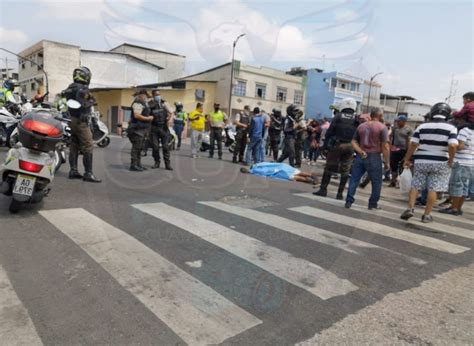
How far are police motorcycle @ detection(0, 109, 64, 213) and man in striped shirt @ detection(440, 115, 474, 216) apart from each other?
6.56 meters

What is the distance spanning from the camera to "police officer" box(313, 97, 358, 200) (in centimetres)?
736

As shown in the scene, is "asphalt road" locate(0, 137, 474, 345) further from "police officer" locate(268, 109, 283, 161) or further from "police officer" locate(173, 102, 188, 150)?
"police officer" locate(173, 102, 188, 150)

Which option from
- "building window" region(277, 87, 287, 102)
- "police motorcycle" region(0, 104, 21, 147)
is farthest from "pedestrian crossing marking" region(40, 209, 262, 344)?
"building window" region(277, 87, 287, 102)

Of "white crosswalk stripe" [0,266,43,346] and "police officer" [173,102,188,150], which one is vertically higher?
"police officer" [173,102,188,150]

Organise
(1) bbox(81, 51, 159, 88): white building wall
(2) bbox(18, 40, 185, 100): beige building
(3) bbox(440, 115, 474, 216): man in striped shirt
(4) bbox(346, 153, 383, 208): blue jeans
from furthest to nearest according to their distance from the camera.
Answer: (2) bbox(18, 40, 185, 100): beige building
(1) bbox(81, 51, 159, 88): white building wall
(3) bbox(440, 115, 474, 216): man in striped shirt
(4) bbox(346, 153, 383, 208): blue jeans

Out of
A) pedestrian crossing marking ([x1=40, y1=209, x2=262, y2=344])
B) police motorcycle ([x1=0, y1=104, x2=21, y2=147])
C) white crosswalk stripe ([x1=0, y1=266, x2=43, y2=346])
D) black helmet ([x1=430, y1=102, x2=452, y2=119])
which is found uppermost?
black helmet ([x1=430, y1=102, x2=452, y2=119])

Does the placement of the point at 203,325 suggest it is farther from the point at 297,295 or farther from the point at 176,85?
the point at 176,85

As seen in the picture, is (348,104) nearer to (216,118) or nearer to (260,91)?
(216,118)

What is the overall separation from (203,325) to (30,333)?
1.06 meters

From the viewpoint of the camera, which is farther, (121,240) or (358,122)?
(358,122)

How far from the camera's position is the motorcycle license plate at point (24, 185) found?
4371 mm

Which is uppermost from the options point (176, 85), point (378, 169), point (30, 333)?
point (176, 85)

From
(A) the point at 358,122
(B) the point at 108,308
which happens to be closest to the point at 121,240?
(B) the point at 108,308

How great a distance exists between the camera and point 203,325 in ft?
8.35
